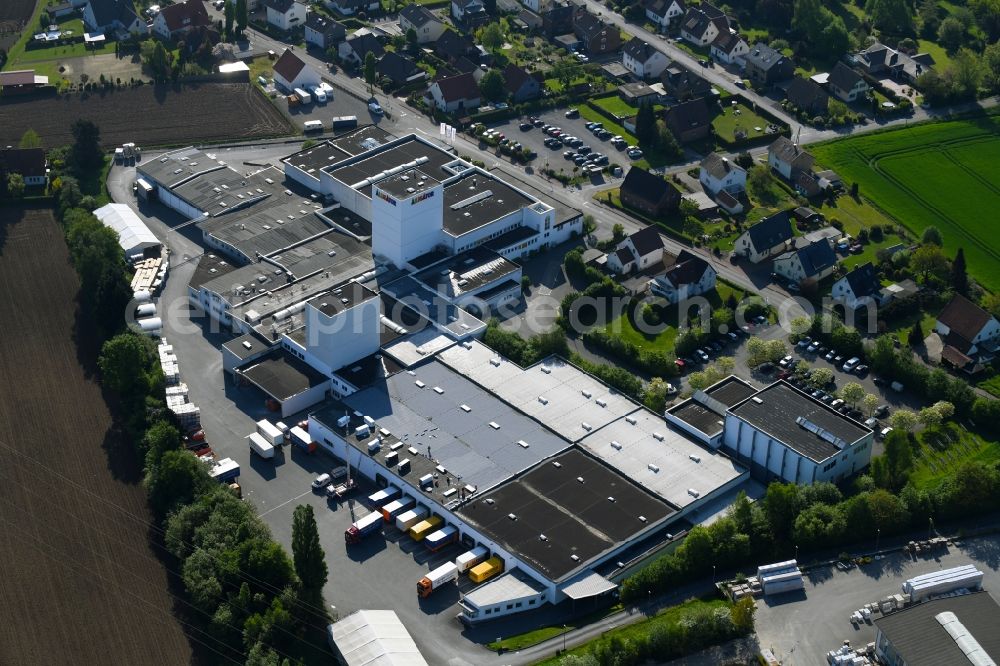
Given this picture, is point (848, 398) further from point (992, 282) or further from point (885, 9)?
point (885, 9)

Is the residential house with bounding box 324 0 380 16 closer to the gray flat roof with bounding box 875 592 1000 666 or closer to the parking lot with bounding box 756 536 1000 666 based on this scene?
the parking lot with bounding box 756 536 1000 666

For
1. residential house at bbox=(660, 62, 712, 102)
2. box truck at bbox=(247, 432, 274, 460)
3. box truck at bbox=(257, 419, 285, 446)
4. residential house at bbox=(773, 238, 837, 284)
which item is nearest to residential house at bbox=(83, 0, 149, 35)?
residential house at bbox=(660, 62, 712, 102)

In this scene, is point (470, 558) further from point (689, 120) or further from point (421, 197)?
point (689, 120)

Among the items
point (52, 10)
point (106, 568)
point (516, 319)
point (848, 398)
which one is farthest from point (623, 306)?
point (52, 10)

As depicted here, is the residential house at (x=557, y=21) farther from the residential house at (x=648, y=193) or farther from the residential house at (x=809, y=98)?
the residential house at (x=648, y=193)

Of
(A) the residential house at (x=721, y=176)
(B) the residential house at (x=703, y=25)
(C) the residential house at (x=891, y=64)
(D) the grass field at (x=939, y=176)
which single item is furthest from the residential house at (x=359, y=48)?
(C) the residential house at (x=891, y=64)
